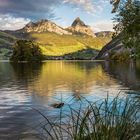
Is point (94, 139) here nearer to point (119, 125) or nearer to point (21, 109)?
point (119, 125)

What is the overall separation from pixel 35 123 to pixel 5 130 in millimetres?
3393

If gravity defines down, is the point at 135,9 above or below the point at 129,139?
above

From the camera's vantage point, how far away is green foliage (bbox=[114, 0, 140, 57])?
25.8 m

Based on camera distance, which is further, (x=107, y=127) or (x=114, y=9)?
(x=114, y=9)

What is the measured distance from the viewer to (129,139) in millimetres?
11008

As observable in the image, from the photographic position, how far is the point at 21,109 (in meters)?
35.8

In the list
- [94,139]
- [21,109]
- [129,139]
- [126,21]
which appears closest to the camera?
[94,139]

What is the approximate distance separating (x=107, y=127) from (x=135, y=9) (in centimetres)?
1731

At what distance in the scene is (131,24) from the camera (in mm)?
26328

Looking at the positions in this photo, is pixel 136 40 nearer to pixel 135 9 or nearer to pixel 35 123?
pixel 135 9

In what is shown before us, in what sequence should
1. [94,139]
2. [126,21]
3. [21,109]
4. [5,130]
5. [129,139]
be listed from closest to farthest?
[94,139], [129,139], [5,130], [126,21], [21,109]

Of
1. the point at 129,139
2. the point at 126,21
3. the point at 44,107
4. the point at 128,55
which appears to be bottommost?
the point at 44,107

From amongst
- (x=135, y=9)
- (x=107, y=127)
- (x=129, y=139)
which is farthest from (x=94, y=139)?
(x=135, y=9)

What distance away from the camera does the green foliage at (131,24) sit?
2578 cm
